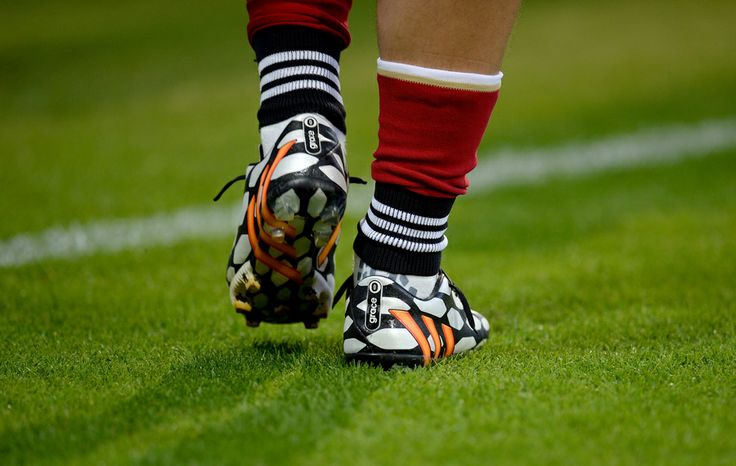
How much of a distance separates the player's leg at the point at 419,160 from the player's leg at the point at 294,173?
0.30 ft

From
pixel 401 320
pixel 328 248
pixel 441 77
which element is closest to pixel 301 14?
pixel 441 77

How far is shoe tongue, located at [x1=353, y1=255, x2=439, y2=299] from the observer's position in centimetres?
152

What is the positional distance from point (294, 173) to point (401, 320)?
30 centimetres

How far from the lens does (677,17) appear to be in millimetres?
8305

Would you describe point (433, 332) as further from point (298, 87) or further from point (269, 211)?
point (298, 87)

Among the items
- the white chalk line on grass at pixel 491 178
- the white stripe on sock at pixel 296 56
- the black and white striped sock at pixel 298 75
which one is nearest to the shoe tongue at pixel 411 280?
the black and white striped sock at pixel 298 75

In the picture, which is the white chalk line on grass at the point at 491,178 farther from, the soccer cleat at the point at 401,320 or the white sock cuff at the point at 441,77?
the white sock cuff at the point at 441,77

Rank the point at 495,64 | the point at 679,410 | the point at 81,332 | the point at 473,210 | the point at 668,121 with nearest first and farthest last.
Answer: the point at 679,410 < the point at 495,64 < the point at 81,332 < the point at 473,210 < the point at 668,121

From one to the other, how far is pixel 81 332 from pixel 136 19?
6742mm

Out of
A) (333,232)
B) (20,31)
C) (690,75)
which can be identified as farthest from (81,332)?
(20,31)

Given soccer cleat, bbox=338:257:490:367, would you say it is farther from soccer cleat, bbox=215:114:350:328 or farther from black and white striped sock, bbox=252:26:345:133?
black and white striped sock, bbox=252:26:345:133

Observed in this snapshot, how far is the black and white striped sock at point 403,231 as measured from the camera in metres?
1.50

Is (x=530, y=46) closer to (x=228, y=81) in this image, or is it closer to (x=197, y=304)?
(x=228, y=81)

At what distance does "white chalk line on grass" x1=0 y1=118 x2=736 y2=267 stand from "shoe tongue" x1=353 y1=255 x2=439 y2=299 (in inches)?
51.0
